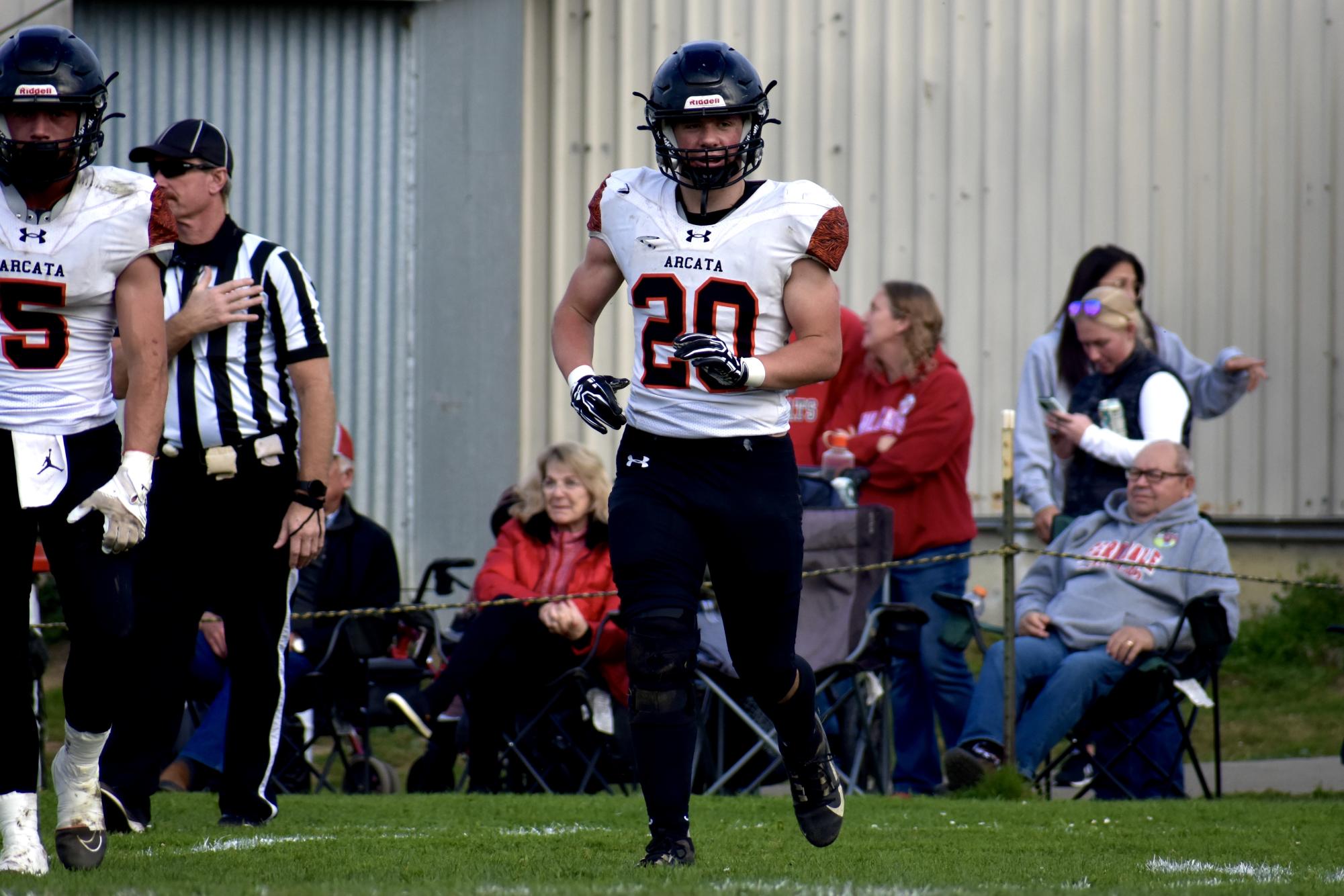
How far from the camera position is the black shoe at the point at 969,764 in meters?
6.88

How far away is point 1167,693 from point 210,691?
3768 millimetres

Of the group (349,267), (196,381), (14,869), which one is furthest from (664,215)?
(349,267)

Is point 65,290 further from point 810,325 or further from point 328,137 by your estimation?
point 328,137

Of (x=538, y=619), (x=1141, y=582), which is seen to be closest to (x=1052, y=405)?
(x=1141, y=582)

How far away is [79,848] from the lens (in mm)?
4422

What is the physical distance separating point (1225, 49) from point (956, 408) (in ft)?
13.6

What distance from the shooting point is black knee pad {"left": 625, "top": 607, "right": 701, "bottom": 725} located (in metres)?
4.38

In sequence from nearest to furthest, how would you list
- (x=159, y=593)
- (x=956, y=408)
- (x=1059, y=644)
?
(x=159, y=593), (x=1059, y=644), (x=956, y=408)

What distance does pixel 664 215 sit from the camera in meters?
4.61

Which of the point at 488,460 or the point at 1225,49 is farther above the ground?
the point at 1225,49

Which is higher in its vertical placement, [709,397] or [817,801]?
[709,397]

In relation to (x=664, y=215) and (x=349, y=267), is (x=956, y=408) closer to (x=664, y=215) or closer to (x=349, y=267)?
(x=664, y=215)

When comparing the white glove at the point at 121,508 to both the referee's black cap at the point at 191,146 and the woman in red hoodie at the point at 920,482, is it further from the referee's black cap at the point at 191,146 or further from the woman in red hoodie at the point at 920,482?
the woman in red hoodie at the point at 920,482

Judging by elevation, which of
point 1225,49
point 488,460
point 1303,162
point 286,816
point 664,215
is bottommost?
point 286,816
